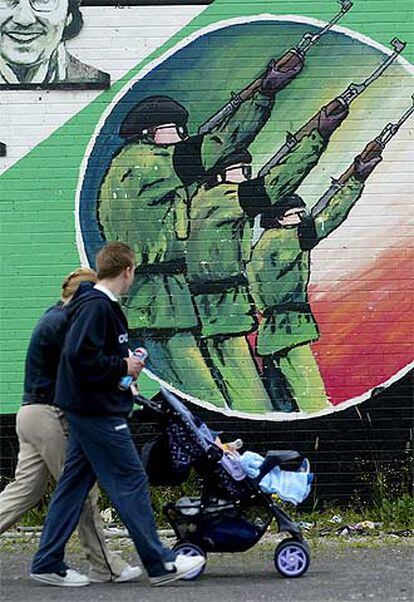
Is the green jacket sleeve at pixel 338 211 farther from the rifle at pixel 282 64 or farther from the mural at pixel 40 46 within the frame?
the mural at pixel 40 46

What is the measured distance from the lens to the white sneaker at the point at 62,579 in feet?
25.0

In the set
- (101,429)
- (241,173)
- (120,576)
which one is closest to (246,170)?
(241,173)

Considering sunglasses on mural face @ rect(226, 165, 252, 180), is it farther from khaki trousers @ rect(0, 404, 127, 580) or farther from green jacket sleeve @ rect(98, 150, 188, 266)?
khaki trousers @ rect(0, 404, 127, 580)

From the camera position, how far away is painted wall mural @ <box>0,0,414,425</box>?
9883 mm

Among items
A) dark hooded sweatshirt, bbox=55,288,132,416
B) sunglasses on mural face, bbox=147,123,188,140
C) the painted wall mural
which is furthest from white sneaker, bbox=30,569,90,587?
sunglasses on mural face, bbox=147,123,188,140

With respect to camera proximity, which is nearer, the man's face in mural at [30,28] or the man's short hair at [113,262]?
the man's short hair at [113,262]

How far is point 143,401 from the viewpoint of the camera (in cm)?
766

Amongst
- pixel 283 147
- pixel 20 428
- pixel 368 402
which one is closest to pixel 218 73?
pixel 283 147

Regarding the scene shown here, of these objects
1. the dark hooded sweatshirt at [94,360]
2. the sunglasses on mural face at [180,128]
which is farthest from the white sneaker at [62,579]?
the sunglasses on mural face at [180,128]

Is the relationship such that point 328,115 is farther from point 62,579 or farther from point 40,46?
point 62,579

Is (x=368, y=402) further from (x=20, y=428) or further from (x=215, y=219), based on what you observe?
(x=20, y=428)

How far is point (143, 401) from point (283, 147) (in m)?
2.96

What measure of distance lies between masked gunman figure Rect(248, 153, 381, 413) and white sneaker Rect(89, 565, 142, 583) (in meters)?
2.41

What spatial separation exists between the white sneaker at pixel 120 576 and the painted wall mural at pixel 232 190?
2.26 m
